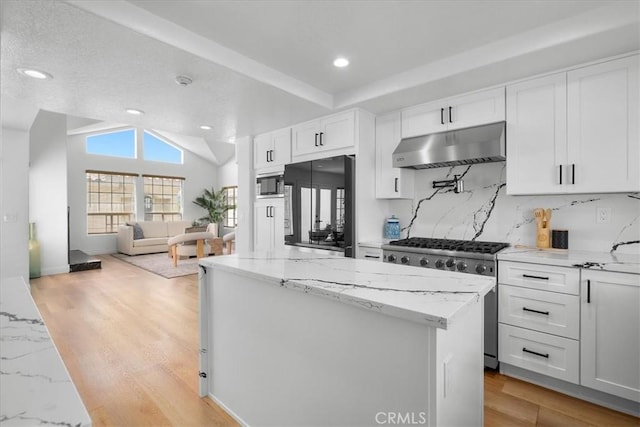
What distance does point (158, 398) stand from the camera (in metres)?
2.05

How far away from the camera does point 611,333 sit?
6.32ft

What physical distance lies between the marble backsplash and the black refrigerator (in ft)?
2.29

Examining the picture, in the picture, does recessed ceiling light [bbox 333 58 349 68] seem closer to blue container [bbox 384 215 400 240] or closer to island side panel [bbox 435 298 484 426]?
blue container [bbox 384 215 400 240]

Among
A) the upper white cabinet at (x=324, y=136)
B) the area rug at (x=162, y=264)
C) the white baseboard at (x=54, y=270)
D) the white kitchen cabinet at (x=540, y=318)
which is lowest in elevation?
the area rug at (x=162, y=264)

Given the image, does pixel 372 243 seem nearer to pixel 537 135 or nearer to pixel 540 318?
pixel 540 318

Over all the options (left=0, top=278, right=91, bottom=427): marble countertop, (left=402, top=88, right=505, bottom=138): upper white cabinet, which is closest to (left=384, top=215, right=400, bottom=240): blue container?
(left=402, top=88, right=505, bottom=138): upper white cabinet

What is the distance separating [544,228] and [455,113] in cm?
119

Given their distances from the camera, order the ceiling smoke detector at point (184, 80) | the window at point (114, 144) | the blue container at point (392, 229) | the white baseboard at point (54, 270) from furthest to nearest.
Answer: the window at point (114, 144) < the white baseboard at point (54, 270) < the blue container at point (392, 229) < the ceiling smoke detector at point (184, 80)

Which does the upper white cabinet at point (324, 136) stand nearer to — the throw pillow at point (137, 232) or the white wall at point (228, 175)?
the throw pillow at point (137, 232)

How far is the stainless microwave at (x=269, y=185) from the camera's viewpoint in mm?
3986

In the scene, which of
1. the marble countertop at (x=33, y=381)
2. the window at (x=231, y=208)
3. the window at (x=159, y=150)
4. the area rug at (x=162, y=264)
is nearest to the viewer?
the marble countertop at (x=33, y=381)

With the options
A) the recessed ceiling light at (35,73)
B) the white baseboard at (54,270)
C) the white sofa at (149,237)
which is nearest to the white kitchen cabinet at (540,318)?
the recessed ceiling light at (35,73)

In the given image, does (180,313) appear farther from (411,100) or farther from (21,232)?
(411,100)

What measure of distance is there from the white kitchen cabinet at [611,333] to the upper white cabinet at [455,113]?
138cm
